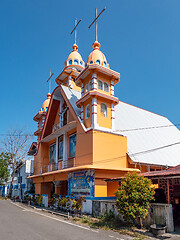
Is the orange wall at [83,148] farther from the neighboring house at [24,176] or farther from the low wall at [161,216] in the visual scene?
the neighboring house at [24,176]

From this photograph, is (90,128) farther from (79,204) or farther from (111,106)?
(79,204)

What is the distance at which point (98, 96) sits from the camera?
1945 centimetres

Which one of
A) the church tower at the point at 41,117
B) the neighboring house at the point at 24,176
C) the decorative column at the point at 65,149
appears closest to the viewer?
the decorative column at the point at 65,149

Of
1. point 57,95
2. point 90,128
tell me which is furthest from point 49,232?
point 57,95

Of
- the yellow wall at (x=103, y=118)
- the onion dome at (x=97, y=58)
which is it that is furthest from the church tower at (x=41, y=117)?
the yellow wall at (x=103, y=118)

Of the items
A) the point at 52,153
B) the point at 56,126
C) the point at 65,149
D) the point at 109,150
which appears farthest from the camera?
the point at 52,153

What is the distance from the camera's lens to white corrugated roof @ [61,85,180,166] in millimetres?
21312

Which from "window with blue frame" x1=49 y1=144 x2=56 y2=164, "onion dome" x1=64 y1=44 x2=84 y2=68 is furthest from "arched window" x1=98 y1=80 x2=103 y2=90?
"onion dome" x1=64 y1=44 x2=84 y2=68

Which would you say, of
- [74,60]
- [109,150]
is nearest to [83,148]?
[109,150]

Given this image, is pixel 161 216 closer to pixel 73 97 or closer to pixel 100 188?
pixel 100 188

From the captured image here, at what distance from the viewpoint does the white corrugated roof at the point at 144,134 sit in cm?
2131

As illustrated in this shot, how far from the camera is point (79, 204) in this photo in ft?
52.7

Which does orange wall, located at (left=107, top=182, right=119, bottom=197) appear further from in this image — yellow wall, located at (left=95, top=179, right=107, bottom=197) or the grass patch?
the grass patch

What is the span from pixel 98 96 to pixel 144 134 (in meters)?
8.78
